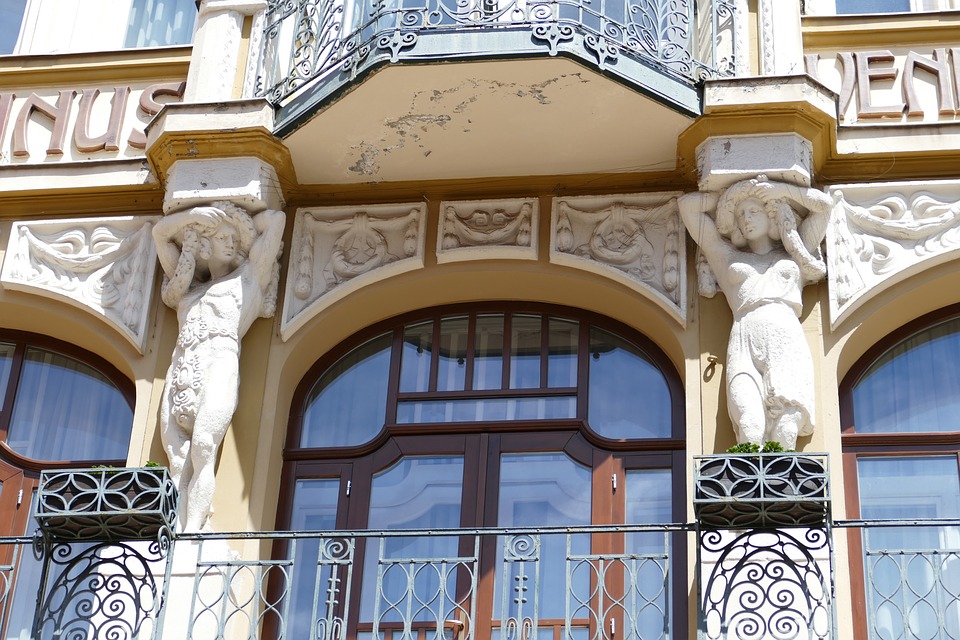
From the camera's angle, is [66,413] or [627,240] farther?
[66,413]

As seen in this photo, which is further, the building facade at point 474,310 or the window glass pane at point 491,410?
the window glass pane at point 491,410

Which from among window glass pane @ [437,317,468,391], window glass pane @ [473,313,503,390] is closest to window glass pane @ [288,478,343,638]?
window glass pane @ [437,317,468,391]

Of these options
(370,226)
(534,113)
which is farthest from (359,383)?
(534,113)

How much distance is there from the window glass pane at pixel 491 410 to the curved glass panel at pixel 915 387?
1.48 meters

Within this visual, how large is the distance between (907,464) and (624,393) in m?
1.46

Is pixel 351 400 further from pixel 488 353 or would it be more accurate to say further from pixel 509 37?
pixel 509 37

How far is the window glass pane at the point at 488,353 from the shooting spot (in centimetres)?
973

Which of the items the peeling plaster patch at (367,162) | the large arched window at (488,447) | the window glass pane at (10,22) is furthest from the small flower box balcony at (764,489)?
the window glass pane at (10,22)

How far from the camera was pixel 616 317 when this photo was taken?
9.86m

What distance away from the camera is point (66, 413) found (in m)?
10.2

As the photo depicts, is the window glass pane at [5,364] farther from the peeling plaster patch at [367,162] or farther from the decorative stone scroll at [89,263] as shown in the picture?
the peeling plaster patch at [367,162]

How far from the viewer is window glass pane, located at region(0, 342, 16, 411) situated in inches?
405

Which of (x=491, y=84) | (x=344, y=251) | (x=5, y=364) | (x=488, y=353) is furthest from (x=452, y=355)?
(x=5, y=364)

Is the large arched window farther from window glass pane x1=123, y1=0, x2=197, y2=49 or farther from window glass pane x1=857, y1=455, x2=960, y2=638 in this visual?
window glass pane x1=123, y1=0, x2=197, y2=49
